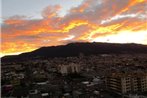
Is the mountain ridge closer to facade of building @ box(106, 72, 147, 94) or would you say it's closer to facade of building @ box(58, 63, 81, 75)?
facade of building @ box(58, 63, 81, 75)

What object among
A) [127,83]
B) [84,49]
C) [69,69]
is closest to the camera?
[127,83]

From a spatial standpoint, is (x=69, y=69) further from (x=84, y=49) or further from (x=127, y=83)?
(x=84, y=49)

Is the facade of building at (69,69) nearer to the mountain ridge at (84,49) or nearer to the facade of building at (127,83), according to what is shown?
the facade of building at (127,83)

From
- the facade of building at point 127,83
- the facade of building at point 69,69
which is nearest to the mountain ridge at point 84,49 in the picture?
the facade of building at point 69,69

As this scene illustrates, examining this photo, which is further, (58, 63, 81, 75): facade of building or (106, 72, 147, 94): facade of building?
(58, 63, 81, 75): facade of building

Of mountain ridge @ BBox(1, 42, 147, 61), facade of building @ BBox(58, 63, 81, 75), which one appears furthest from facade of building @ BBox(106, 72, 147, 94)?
mountain ridge @ BBox(1, 42, 147, 61)

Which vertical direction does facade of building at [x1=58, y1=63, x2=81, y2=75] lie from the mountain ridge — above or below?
below

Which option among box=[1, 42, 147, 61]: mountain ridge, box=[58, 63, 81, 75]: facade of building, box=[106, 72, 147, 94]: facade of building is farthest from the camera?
box=[1, 42, 147, 61]: mountain ridge

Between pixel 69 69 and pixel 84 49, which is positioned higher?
pixel 84 49

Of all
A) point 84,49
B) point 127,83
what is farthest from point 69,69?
point 84,49
